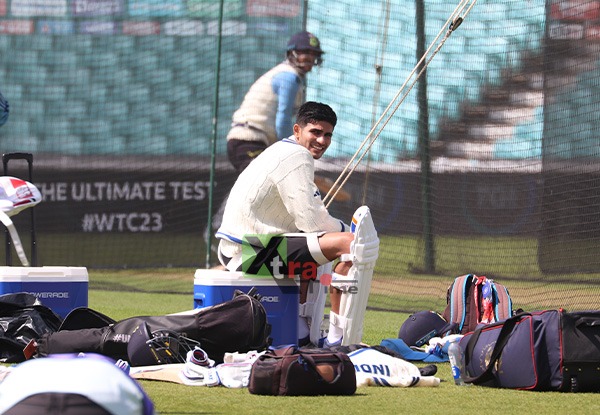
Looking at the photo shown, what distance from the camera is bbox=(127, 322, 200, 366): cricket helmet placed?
15.8 ft

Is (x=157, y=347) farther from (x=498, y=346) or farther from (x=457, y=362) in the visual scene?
(x=498, y=346)

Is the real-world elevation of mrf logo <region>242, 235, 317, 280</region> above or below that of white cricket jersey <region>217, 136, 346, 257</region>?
below

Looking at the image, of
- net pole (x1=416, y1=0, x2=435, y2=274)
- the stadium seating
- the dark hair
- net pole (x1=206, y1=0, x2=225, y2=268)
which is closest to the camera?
the dark hair

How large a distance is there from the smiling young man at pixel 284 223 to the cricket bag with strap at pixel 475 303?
73cm

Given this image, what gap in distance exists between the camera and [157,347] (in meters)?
4.80

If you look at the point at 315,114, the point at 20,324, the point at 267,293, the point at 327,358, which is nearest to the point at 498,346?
the point at 327,358

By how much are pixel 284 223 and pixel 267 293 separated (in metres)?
0.44

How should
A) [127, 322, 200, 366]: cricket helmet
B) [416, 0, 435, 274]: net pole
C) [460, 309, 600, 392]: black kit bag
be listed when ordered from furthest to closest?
[416, 0, 435, 274]: net pole
[127, 322, 200, 366]: cricket helmet
[460, 309, 600, 392]: black kit bag

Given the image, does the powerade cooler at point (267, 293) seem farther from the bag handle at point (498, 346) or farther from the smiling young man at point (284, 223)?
the bag handle at point (498, 346)

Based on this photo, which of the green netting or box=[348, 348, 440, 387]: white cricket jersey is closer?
box=[348, 348, 440, 387]: white cricket jersey

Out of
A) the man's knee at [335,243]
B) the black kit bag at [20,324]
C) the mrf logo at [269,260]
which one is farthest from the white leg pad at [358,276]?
the black kit bag at [20,324]

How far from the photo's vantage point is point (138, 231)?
39.1ft

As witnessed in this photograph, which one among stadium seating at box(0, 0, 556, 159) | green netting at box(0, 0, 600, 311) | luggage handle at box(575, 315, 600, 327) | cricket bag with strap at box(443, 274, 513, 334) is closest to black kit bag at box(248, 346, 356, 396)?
luggage handle at box(575, 315, 600, 327)

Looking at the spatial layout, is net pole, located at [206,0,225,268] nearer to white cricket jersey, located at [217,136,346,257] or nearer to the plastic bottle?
white cricket jersey, located at [217,136,346,257]
